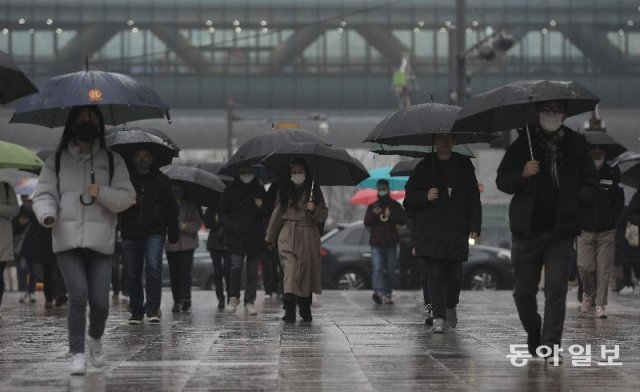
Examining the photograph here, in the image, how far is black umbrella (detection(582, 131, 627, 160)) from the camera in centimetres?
1582

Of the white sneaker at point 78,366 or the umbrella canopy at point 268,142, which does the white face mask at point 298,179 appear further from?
the white sneaker at point 78,366

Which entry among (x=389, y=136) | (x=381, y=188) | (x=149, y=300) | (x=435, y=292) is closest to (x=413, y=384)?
(x=435, y=292)

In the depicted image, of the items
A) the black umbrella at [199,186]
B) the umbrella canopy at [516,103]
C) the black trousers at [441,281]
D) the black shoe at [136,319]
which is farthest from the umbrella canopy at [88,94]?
the black umbrella at [199,186]

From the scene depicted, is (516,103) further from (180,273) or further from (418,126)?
(180,273)

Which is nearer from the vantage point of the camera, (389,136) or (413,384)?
(413,384)

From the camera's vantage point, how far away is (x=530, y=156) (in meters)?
9.98

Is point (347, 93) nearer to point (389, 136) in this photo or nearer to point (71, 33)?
point (71, 33)

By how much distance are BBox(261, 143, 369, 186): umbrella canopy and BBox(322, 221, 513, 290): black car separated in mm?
9495

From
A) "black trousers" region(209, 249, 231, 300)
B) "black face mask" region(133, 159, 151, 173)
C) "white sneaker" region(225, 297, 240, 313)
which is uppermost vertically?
"black face mask" region(133, 159, 151, 173)

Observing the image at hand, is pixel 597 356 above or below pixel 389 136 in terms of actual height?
below

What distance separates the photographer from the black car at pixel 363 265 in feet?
86.3

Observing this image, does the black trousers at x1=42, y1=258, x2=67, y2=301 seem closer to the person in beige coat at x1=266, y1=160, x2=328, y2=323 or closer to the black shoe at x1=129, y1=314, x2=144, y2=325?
the black shoe at x1=129, y1=314, x2=144, y2=325

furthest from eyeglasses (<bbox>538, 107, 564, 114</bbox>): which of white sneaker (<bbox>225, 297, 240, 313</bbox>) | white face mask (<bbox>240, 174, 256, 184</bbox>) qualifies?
white sneaker (<bbox>225, 297, 240, 313</bbox>)

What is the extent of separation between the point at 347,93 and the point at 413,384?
67.7 m
